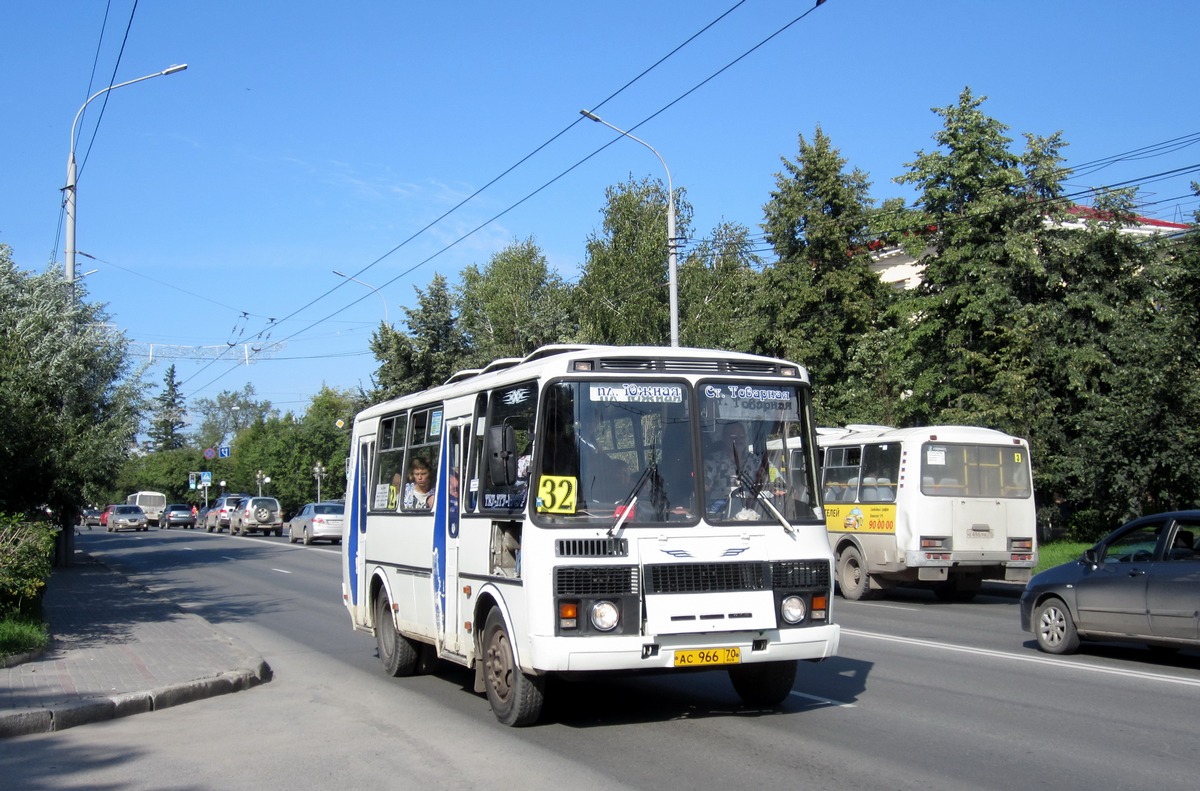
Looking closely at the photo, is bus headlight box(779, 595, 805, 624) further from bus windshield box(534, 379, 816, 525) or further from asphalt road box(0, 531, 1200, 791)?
asphalt road box(0, 531, 1200, 791)

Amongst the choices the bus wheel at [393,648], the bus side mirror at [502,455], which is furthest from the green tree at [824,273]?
the bus side mirror at [502,455]

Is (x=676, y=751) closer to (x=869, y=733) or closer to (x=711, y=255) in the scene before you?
(x=869, y=733)

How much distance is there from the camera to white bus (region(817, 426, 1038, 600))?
58.2 ft

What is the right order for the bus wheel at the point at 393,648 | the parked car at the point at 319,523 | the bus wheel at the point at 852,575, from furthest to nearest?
the parked car at the point at 319,523 < the bus wheel at the point at 852,575 < the bus wheel at the point at 393,648

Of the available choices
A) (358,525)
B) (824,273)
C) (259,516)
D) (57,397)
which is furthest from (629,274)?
(358,525)

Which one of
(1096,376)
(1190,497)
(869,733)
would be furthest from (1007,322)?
(869,733)

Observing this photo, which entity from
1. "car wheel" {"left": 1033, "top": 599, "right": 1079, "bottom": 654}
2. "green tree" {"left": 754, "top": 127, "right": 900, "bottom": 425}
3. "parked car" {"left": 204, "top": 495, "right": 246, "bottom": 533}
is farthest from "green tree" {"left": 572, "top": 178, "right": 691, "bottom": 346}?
"car wheel" {"left": 1033, "top": 599, "right": 1079, "bottom": 654}

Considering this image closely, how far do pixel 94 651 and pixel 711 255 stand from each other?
44.9 meters

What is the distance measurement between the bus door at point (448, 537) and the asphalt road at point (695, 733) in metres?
0.66

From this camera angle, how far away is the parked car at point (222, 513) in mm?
55406

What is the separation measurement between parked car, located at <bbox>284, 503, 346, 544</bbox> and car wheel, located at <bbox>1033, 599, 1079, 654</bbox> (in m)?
31.4

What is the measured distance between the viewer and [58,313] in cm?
2214

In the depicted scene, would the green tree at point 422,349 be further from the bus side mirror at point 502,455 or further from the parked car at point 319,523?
the bus side mirror at point 502,455

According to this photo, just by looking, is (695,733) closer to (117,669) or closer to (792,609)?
(792,609)
